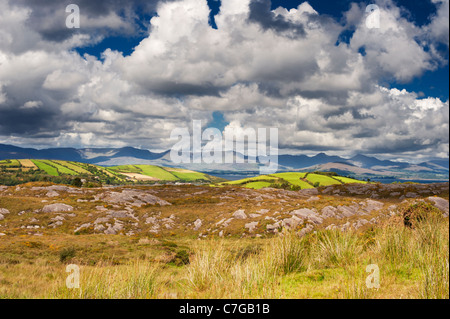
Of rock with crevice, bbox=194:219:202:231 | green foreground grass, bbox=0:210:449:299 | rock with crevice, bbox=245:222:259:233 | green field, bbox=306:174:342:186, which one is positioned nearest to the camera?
green foreground grass, bbox=0:210:449:299

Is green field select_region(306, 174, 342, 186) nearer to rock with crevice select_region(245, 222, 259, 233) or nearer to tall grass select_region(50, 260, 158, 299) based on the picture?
rock with crevice select_region(245, 222, 259, 233)

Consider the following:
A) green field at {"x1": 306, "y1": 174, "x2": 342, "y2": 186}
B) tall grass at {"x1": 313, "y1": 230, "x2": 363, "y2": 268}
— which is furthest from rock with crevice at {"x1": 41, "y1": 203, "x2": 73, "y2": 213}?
green field at {"x1": 306, "y1": 174, "x2": 342, "y2": 186}

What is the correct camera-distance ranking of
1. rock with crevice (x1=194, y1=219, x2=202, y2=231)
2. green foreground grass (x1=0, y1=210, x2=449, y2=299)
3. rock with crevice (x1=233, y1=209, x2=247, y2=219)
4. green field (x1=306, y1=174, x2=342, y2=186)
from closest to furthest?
green foreground grass (x1=0, y1=210, x2=449, y2=299) < rock with crevice (x1=194, y1=219, x2=202, y2=231) < rock with crevice (x1=233, y1=209, x2=247, y2=219) < green field (x1=306, y1=174, x2=342, y2=186)

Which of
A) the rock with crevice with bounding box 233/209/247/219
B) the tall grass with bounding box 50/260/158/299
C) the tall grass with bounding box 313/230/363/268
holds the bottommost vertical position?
the rock with crevice with bounding box 233/209/247/219

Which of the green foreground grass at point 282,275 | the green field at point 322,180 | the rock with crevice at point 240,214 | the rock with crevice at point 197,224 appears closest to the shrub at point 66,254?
the green foreground grass at point 282,275

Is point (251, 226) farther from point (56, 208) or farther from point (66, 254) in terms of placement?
point (56, 208)

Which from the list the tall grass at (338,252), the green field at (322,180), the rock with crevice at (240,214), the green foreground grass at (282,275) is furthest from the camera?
the green field at (322,180)

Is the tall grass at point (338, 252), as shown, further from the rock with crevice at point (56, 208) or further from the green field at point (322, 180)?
the green field at point (322, 180)

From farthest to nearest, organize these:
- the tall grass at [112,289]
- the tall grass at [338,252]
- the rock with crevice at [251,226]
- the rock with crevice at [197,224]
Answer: the rock with crevice at [197,224] → the rock with crevice at [251,226] → the tall grass at [338,252] → the tall grass at [112,289]

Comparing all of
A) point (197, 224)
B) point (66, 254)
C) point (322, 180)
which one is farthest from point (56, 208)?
point (322, 180)

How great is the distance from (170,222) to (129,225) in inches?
250

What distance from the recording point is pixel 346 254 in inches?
465

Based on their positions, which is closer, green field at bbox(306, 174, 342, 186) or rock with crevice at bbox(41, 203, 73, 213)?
rock with crevice at bbox(41, 203, 73, 213)
